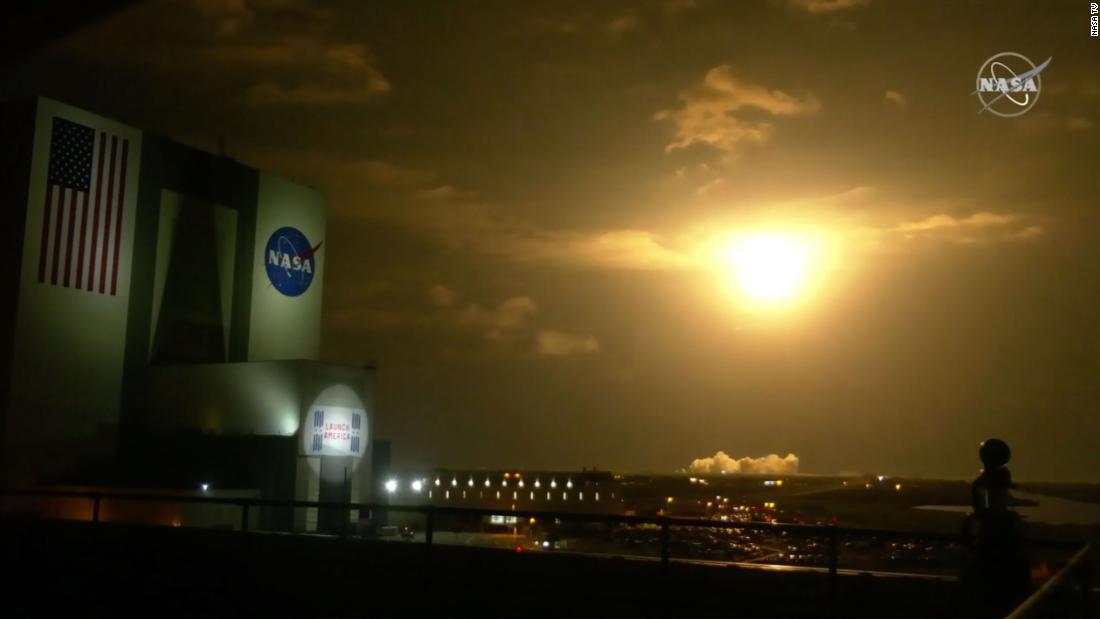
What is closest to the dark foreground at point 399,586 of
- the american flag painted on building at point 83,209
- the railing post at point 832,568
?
the railing post at point 832,568

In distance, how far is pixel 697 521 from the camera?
46.8ft

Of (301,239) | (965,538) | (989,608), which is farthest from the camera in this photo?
(301,239)

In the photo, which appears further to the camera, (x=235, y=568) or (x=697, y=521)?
(x=235, y=568)

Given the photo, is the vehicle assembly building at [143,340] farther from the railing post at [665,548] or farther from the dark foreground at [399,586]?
the railing post at [665,548]

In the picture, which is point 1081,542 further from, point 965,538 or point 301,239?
point 301,239

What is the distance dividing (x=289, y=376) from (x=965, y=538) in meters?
37.1

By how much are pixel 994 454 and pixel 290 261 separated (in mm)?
46986

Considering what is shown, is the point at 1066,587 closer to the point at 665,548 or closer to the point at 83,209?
the point at 665,548

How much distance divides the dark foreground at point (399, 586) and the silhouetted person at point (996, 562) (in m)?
6.88

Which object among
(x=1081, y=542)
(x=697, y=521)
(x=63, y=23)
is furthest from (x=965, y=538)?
(x=697, y=521)

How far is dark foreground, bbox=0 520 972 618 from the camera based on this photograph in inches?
539

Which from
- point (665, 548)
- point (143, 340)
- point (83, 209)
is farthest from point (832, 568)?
point (143, 340)

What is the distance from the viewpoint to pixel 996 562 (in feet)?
19.4

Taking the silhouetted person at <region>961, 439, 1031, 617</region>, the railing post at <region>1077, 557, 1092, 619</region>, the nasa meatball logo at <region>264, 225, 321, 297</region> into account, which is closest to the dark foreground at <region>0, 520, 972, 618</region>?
the railing post at <region>1077, 557, 1092, 619</region>
